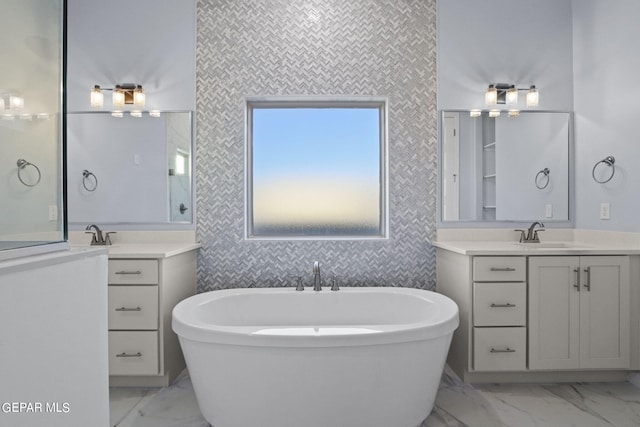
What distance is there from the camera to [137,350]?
2232 mm

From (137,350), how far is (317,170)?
1.78 m

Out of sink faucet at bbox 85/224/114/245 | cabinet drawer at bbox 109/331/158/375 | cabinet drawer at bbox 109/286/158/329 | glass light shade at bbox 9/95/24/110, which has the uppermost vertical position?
glass light shade at bbox 9/95/24/110

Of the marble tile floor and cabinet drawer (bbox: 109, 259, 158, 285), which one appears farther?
cabinet drawer (bbox: 109, 259, 158, 285)

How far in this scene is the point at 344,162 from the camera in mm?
2965

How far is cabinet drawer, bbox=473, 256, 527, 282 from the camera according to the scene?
7.34 ft

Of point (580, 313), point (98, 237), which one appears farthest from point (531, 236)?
point (98, 237)

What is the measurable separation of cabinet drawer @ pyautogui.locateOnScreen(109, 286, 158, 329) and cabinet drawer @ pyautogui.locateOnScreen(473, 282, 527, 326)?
1992 millimetres

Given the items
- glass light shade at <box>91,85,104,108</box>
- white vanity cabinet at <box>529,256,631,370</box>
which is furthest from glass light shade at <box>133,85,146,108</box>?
white vanity cabinet at <box>529,256,631,370</box>

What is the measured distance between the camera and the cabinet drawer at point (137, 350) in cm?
223

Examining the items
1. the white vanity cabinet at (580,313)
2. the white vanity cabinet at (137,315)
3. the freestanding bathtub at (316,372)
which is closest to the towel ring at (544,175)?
the white vanity cabinet at (580,313)

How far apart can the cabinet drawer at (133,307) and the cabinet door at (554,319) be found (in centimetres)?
233

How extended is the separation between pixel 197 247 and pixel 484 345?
6.76 ft

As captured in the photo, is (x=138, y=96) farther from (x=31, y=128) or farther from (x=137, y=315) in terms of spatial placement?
(x=31, y=128)

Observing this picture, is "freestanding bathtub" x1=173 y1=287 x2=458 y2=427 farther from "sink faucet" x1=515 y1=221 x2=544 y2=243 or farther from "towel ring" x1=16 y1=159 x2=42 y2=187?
"sink faucet" x1=515 y1=221 x2=544 y2=243
